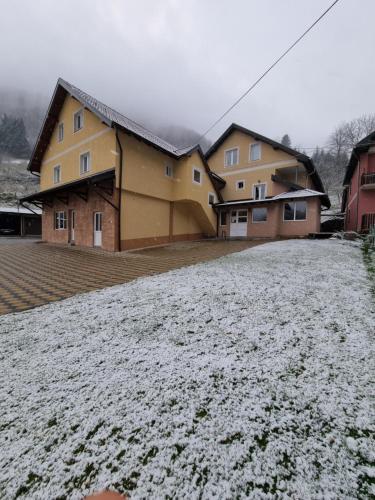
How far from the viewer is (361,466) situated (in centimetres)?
105

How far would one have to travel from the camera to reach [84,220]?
1173 centimetres

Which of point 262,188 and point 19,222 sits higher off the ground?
point 262,188

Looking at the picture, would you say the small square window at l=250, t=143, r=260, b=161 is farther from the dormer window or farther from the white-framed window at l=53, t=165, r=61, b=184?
Answer: the white-framed window at l=53, t=165, r=61, b=184

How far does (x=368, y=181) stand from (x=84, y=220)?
1672 cm

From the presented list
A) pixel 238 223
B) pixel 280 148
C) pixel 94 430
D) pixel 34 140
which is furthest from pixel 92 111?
pixel 34 140

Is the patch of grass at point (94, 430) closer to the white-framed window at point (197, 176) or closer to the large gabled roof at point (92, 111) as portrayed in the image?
the large gabled roof at point (92, 111)

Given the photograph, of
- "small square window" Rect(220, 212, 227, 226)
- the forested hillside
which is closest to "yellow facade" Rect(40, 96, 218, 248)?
"small square window" Rect(220, 212, 227, 226)

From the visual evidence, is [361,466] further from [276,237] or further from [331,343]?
[276,237]

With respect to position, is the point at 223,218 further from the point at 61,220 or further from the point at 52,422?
the point at 52,422

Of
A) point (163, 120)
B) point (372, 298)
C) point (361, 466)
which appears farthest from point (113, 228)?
point (163, 120)

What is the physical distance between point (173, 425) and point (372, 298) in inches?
132

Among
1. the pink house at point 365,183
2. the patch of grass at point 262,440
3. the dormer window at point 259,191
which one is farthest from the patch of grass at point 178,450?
the dormer window at point 259,191

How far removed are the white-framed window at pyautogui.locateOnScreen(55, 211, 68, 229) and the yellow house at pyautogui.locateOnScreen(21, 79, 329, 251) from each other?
0.21 feet

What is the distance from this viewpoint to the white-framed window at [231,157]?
59.8 ft
